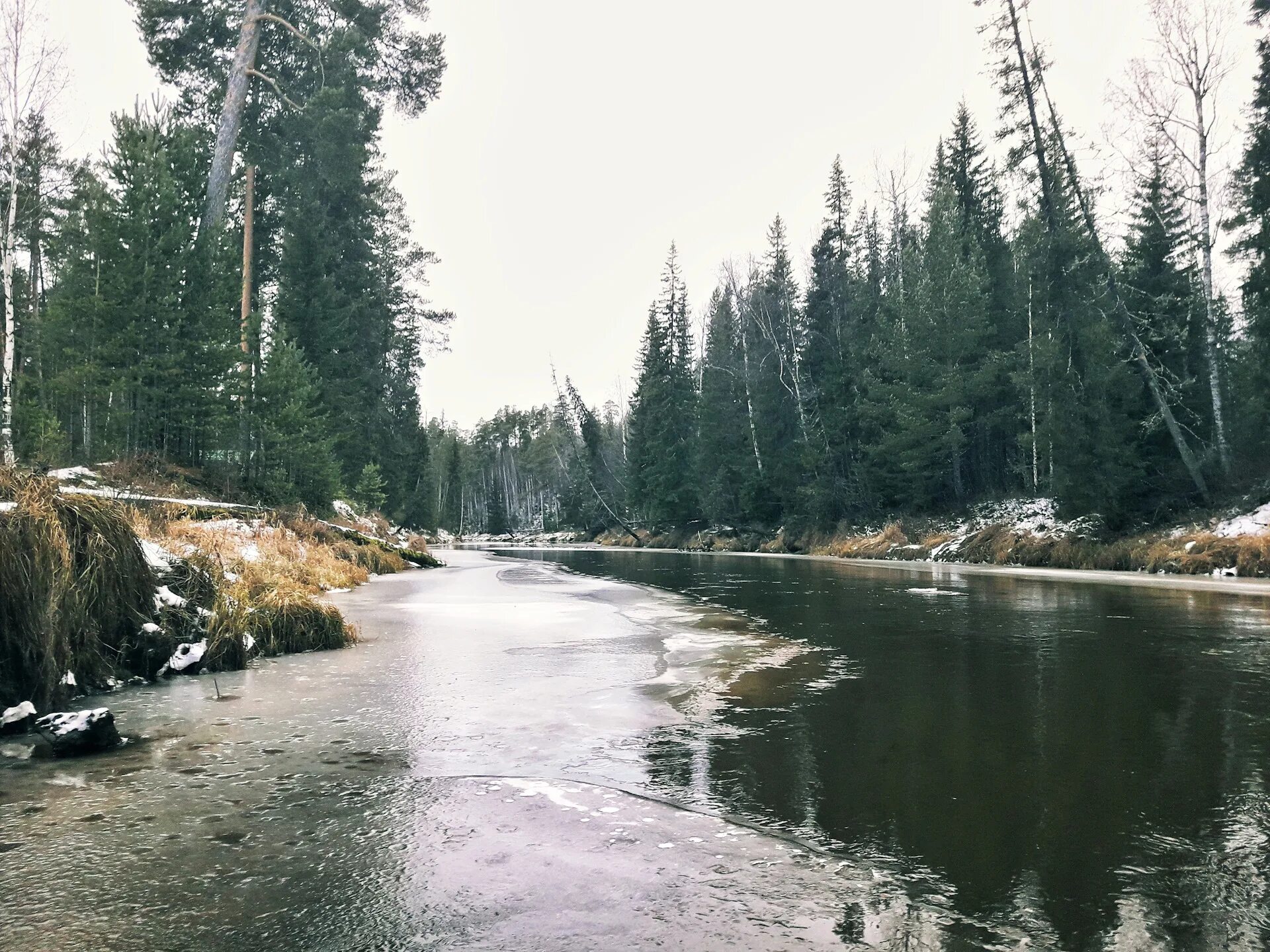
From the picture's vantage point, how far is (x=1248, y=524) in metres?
17.2

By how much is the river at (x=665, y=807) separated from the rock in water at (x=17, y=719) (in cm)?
46

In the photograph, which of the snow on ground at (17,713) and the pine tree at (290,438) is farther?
the pine tree at (290,438)

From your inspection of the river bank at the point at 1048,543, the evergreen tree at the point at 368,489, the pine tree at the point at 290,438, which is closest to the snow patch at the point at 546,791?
the pine tree at the point at 290,438

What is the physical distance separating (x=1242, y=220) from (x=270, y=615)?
24420 mm

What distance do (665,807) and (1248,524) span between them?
19319 millimetres

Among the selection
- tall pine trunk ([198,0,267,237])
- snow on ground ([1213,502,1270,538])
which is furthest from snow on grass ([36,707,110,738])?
snow on ground ([1213,502,1270,538])

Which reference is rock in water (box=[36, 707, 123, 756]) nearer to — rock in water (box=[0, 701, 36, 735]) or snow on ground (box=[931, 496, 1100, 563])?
rock in water (box=[0, 701, 36, 735])

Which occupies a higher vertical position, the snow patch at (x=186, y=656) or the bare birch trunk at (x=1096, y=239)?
the bare birch trunk at (x=1096, y=239)

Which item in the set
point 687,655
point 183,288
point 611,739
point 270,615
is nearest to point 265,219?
point 183,288

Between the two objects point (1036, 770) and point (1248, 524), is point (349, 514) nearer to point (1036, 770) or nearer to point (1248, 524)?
point (1036, 770)

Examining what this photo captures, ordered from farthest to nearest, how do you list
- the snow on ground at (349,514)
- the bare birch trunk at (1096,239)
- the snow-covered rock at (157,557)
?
the snow on ground at (349,514), the bare birch trunk at (1096,239), the snow-covered rock at (157,557)

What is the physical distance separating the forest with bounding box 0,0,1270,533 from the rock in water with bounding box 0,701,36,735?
8522mm

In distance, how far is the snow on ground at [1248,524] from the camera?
16.7m

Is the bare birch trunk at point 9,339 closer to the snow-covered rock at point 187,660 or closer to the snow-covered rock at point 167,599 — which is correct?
the snow-covered rock at point 167,599
